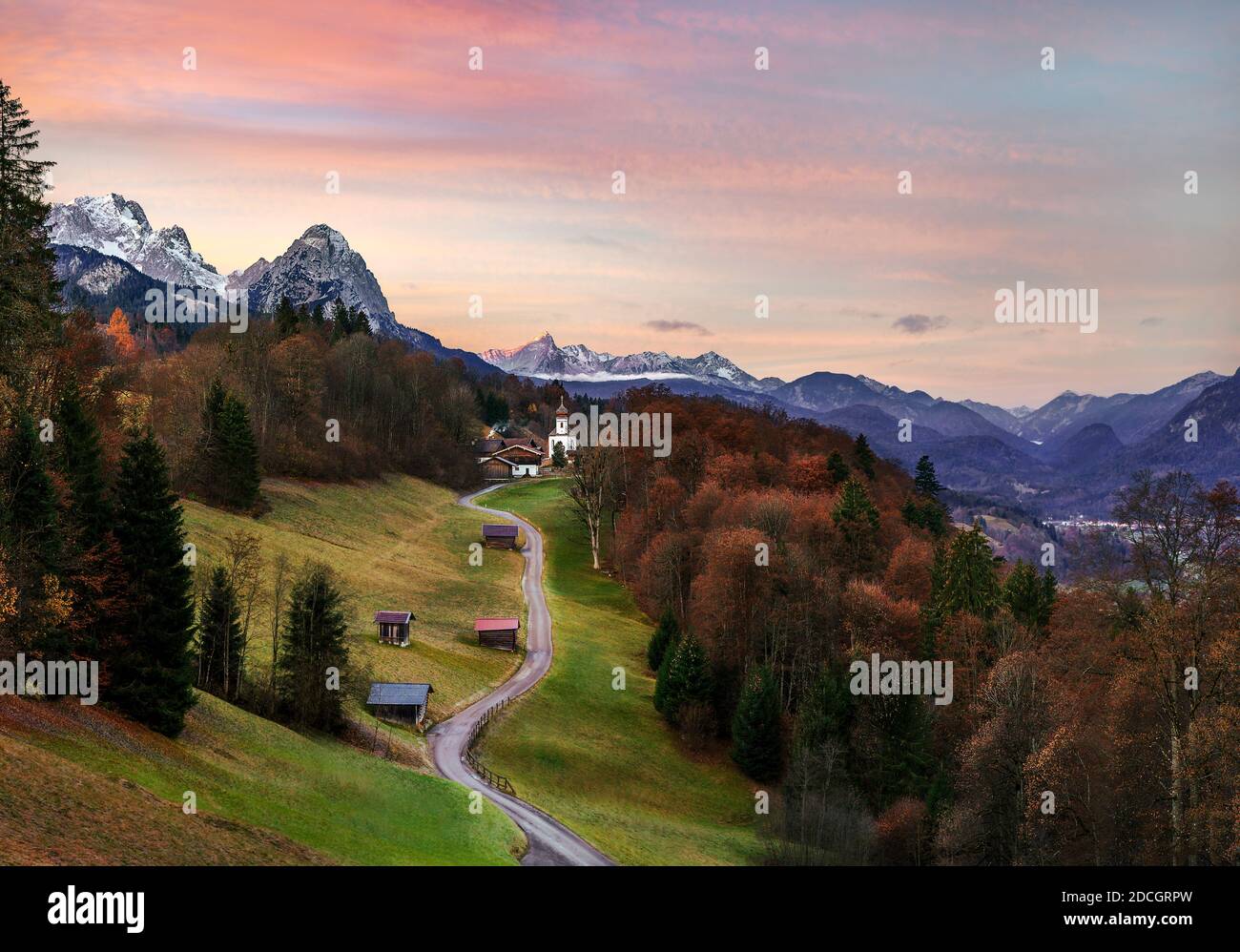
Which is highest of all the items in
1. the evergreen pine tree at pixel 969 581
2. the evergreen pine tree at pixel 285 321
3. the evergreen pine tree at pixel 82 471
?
the evergreen pine tree at pixel 285 321

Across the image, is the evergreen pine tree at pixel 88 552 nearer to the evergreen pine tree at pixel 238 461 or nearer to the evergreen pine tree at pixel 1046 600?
the evergreen pine tree at pixel 238 461

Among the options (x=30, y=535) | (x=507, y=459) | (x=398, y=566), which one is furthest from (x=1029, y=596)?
(x=507, y=459)

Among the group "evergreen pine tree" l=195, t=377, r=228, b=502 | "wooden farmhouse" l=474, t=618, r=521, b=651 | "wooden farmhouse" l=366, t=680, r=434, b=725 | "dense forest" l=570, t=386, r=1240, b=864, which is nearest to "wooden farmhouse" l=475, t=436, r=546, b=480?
"dense forest" l=570, t=386, r=1240, b=864

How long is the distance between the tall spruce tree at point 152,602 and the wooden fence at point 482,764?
1502cm

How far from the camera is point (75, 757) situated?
82.1 feet

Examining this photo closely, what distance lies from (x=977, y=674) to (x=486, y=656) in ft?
108

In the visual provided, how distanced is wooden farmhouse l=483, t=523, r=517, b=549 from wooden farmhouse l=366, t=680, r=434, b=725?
48382mm

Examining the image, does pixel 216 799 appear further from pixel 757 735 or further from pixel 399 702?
pixel 757 735

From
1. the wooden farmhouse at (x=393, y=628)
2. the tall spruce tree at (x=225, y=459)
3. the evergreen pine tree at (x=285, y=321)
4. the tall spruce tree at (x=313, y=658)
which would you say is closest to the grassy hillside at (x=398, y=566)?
the wooden farmhouse at (x=393, y=628)

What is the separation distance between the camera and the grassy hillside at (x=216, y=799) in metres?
20.5

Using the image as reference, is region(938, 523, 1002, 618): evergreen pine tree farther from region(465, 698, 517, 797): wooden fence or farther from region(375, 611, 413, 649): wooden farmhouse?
region(375, 611, 413, 649): wooden farmhouse

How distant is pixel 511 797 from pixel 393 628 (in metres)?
20.2

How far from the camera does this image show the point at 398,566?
77250 mm
